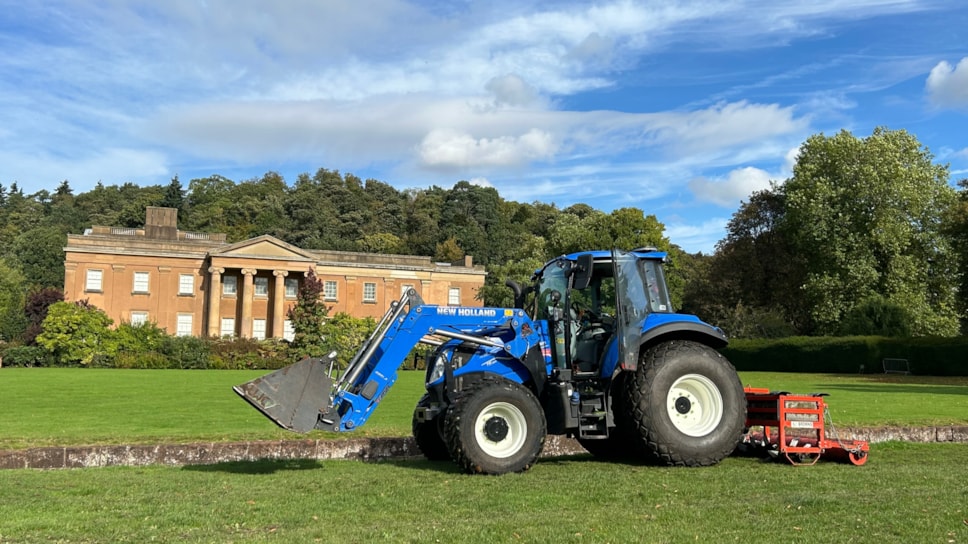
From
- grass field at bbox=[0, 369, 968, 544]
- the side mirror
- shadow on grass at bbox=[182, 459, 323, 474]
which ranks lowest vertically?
shadow on grass at bbox=[182, 459, 323, 474]

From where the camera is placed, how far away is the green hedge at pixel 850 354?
1548 inches

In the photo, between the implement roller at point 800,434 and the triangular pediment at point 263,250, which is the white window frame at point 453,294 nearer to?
the triangular pediment at point 263,250

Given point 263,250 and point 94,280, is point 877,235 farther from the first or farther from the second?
point 94,280

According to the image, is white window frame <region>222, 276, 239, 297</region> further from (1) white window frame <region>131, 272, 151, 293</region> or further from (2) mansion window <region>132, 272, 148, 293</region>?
(2) mansion window <region>132, 272, 148, 293</region>

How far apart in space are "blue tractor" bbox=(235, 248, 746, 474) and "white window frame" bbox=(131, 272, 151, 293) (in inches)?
2290

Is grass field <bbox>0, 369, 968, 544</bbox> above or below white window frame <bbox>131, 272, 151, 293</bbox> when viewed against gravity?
below

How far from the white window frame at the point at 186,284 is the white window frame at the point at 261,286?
485cm

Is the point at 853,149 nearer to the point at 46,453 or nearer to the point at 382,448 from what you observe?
the point at 382,448

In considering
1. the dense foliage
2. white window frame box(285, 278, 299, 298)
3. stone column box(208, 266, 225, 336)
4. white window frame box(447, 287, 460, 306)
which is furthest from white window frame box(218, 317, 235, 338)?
the dense foliage

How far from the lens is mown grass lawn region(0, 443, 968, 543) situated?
18.6 feet

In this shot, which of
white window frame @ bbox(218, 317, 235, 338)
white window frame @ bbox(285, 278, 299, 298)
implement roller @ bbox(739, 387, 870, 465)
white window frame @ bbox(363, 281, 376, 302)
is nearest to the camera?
implement roller @ bbox(739, 387, 870, 465)

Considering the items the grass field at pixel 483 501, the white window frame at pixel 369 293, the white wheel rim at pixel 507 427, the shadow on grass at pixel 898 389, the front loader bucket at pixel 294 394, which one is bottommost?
the shadow on grass at pixel 898 389

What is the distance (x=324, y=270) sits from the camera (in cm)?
6781

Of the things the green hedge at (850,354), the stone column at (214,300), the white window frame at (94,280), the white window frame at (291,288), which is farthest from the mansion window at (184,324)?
the green hedge at (850,354)
